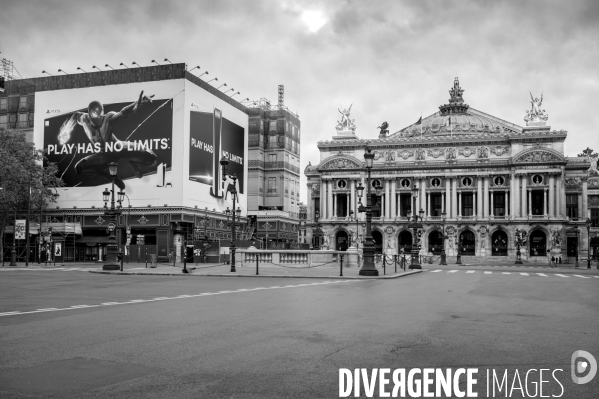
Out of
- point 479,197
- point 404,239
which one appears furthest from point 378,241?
point 479,197

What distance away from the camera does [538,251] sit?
337ft

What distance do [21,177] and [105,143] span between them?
11138 mm

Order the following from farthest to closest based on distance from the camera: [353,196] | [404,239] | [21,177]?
1. [353,196]
2. [404,239]
3. [21,177]

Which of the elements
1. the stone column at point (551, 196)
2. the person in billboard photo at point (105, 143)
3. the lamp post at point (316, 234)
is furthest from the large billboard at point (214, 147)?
the stone column at point (551, 196)

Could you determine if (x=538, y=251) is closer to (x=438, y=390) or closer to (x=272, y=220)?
(x=272, y=220)

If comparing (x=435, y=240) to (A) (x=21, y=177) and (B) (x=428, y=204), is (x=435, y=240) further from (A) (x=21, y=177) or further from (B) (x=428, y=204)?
(A) (x=21, y=177)

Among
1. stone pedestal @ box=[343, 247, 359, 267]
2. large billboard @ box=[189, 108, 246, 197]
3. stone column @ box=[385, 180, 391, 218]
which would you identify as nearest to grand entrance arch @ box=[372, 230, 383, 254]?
stone column @ box=[385, 180, 391, 218]

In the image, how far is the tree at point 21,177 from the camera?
65.7 metres

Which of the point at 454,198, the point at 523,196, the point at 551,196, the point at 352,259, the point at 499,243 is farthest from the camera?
the point at 454,198

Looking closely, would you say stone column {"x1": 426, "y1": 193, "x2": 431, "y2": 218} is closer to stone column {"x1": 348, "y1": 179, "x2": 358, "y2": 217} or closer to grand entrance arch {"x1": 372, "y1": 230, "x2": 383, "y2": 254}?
grand entrance arch {"x1": 372, "y1": 230, "x2": 383, "y2": 254}

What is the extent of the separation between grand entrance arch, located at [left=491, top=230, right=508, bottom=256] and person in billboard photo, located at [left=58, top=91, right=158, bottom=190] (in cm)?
6028

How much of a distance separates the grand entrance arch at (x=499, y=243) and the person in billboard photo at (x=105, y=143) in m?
60.3

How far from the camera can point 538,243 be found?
103562 millimetres

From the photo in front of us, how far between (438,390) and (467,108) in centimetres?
12652
